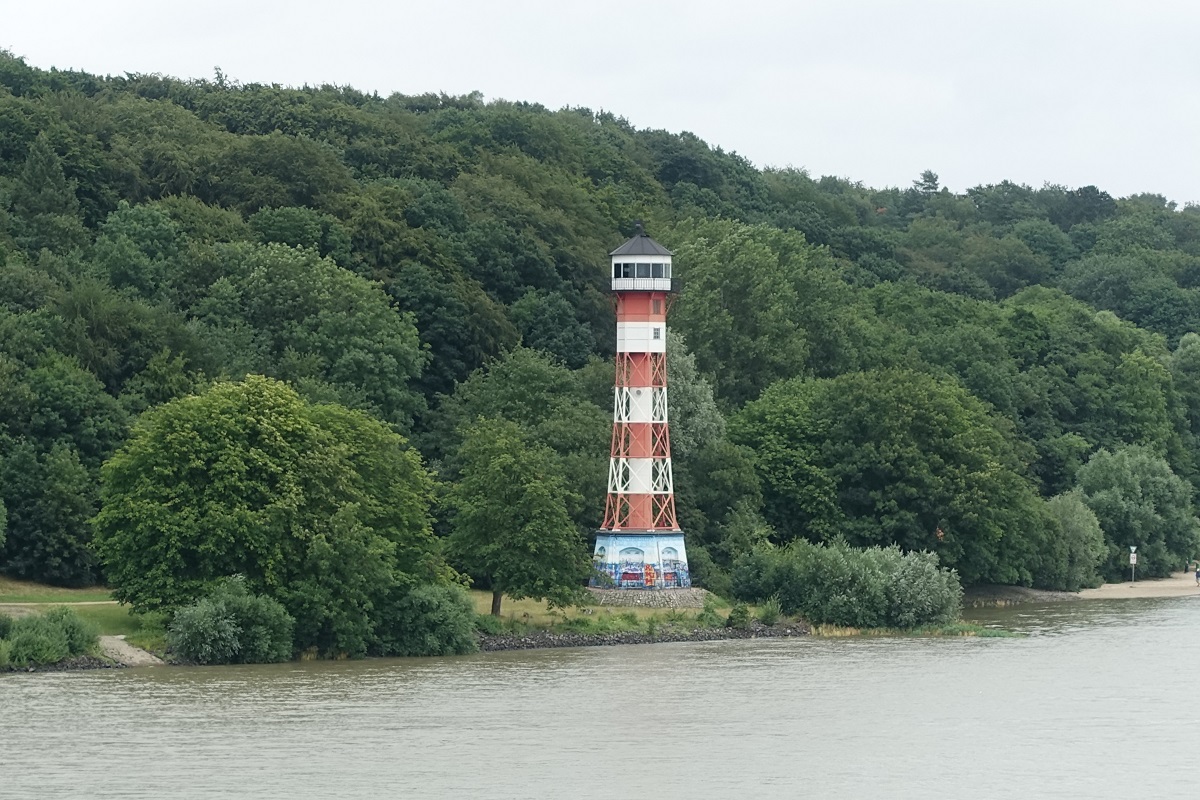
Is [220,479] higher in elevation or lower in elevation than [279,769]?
higher

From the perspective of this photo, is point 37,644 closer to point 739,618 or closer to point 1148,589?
point 739,618

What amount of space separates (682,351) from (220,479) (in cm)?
3105

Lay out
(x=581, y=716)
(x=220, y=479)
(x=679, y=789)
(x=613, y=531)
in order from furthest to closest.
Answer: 1. (x=613, y=531)
2. (x=220, y=479)
3. (x=581, y=716)
4. (x=679, y=789)

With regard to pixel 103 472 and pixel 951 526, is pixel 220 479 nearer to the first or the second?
pixel 103 472

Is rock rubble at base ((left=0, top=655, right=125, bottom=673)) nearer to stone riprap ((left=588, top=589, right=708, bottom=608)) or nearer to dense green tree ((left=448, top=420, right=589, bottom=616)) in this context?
dense green tree ((left=448, top=420, right=589, bottom=616))

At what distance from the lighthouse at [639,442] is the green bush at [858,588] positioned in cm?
335

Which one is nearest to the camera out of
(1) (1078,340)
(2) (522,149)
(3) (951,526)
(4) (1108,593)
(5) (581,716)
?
(5) (581,716)

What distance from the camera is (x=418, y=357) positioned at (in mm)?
87875

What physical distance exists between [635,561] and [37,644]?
23.2 meters

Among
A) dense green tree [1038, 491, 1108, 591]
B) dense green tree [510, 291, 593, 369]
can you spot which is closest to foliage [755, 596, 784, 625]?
dense green tree [1038, 491, 1108, 591]

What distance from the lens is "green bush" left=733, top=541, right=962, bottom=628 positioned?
73875mm

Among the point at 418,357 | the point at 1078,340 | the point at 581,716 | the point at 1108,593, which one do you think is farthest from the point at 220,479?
the point at 1078,340

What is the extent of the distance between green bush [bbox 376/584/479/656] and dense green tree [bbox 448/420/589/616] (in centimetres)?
459

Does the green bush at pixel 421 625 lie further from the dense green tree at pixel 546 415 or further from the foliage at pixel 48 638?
the dense green tree at pixel 546 415
